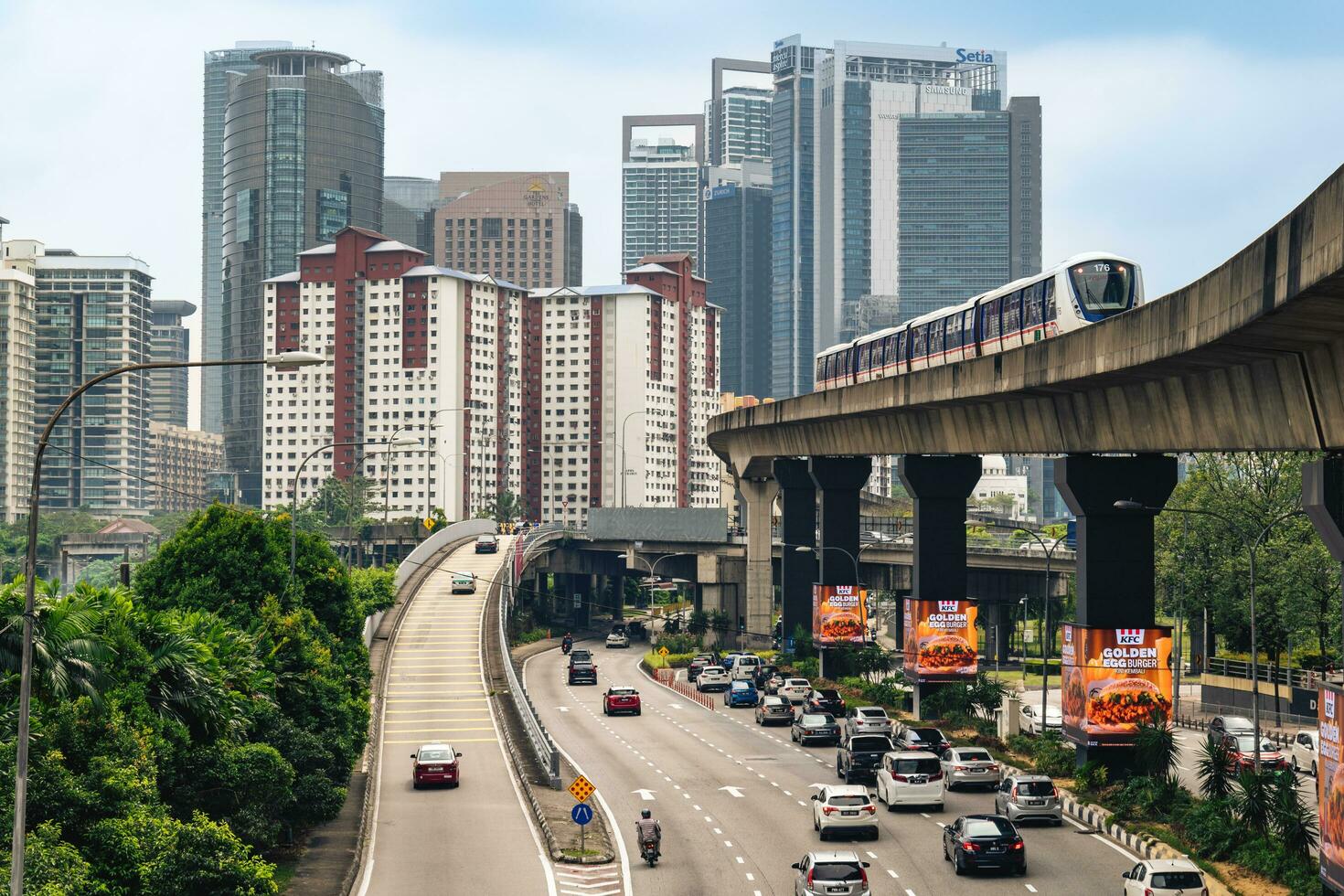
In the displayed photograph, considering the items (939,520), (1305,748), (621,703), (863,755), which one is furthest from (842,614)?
(863,755)

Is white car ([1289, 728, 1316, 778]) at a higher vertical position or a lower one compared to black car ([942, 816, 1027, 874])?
lower

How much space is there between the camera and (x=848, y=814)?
4172 cm

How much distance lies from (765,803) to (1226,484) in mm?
52248

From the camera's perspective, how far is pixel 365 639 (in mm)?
84312

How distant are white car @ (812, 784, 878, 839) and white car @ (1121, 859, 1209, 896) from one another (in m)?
10.1

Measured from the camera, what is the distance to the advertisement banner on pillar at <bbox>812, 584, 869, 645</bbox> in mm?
82438

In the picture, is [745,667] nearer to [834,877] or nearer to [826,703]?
[826,703]

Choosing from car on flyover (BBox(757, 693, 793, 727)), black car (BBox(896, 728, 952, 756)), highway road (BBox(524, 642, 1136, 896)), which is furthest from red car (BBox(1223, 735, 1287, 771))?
car on flyover (BBox(757, 693, 793, 727))

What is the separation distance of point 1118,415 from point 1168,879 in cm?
1633

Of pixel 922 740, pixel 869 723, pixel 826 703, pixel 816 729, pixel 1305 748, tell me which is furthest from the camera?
pixel 826 703

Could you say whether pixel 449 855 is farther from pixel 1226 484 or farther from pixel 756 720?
Answer: pixel 1226 484

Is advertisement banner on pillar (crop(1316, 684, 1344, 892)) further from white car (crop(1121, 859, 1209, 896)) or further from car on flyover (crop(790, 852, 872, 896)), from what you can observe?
car on flyover (crop(790, 852, 872, 896))

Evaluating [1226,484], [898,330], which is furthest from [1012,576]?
[898,330]

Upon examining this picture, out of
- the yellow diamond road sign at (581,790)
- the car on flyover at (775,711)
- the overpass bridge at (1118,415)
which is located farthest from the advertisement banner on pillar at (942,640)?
the yellow diamond road sign at (581,790)
